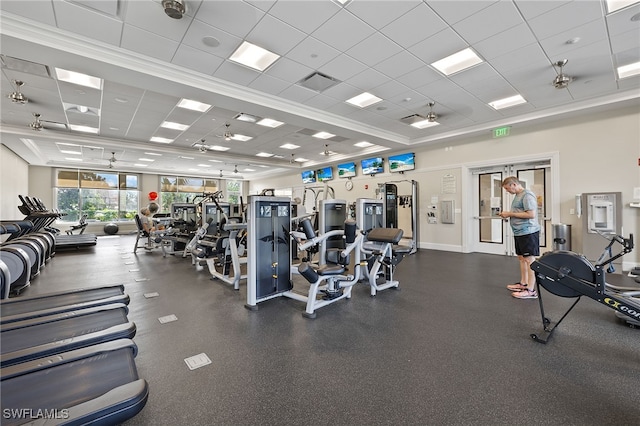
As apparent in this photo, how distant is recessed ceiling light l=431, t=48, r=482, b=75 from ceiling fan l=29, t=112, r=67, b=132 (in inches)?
329

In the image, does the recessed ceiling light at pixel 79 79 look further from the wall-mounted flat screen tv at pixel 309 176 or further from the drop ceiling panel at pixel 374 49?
the wall-mounted flat screen tv at pixel 309 176

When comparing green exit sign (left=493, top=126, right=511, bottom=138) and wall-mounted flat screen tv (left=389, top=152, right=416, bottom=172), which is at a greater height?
green exit sign (left=493, top=126, right=511, bottom=138)

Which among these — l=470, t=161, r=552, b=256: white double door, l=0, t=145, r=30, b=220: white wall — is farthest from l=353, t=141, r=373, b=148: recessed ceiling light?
l=0, t=145, r=30, b=220: white wall

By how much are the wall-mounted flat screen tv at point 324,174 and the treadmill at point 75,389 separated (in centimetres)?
1009

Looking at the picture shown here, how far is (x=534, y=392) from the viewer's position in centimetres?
176

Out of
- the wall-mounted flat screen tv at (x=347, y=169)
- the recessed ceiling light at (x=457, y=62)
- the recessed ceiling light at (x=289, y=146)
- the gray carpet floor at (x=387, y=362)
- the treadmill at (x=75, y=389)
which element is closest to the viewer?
the treadmill at (x=75, y=389)

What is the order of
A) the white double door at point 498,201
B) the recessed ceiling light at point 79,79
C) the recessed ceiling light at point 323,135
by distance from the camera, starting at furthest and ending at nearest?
the recessed ceiling light at point 323,135, the white double door at point 498,201, the recessed ceiling light at point 79,79

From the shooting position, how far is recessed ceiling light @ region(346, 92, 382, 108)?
5285mm

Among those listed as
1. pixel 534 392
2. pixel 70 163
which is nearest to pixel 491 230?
pixel 534 392

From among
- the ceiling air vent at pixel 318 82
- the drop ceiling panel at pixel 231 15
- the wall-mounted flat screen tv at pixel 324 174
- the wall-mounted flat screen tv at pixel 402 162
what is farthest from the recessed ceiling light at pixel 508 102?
the wall-mounted flat screen tv at pixel 324 174

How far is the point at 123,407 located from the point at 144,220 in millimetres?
8420

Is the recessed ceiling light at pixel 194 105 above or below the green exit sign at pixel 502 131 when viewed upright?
above

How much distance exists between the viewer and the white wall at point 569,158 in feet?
16.6

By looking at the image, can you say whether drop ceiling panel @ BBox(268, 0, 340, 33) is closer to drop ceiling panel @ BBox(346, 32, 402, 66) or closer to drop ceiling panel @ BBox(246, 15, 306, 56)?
drop ceiling panel @ BBox(246, 15, 306, 56)
